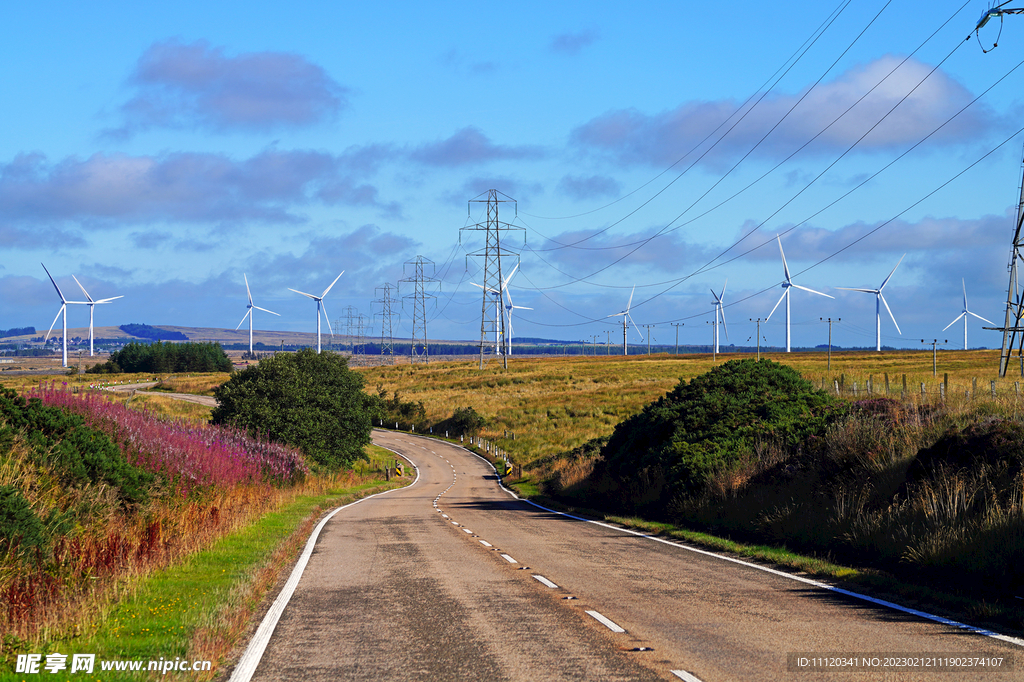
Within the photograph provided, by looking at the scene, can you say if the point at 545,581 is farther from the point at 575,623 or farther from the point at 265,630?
the point at 265,630

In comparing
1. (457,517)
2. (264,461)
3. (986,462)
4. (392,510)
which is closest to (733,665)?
(986,462)

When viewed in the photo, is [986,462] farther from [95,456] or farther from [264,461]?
[264,461]

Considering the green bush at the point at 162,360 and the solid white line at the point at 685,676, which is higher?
the green bush at the point at 162,360

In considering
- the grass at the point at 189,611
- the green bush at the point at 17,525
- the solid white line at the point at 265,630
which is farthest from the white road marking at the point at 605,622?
the green bush at the point at 17,525

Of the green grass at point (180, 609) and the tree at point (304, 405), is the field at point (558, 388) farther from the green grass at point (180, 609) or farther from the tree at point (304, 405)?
the green grass at point (180, 609)

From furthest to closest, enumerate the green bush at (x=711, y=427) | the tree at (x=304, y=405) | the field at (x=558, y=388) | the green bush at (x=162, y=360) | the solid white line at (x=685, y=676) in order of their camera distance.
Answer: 1. the green bush at (x=162, y=360)
2. the field at (x=558, y=388)
3. the tree at (x=304, y=405)
4. the green bush at (x=711, y=427)
5. the solid white line at (x=685, y=676)

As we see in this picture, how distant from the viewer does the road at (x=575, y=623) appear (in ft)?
26.1

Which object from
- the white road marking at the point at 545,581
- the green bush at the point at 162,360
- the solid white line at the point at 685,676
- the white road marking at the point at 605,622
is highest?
the green bush at the point at 162,360

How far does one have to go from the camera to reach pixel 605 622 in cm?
994

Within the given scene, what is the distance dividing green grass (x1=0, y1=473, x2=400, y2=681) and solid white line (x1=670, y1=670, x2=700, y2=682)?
4226mm

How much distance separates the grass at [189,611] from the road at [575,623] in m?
0.54

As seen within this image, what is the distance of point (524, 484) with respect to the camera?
5078cm

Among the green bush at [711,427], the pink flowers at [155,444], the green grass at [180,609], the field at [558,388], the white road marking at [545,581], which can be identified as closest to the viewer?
the green grass at [180,609]

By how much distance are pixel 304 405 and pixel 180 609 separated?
1502 inches
